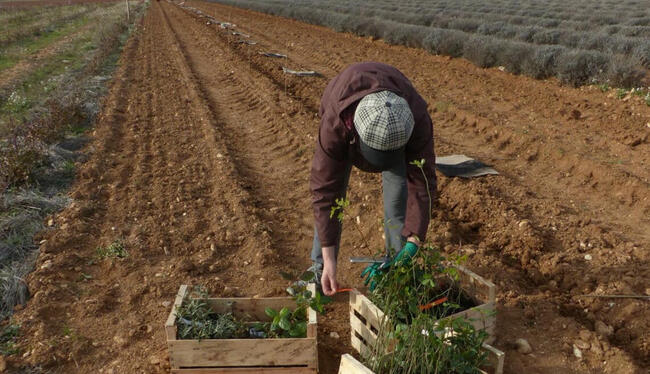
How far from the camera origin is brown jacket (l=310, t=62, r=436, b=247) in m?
2.46

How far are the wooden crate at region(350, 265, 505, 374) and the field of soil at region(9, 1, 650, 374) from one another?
10.2 inches

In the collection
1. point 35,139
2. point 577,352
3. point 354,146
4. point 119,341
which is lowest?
point 119,341

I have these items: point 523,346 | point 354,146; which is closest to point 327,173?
point 354,146

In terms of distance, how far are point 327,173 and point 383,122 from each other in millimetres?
554

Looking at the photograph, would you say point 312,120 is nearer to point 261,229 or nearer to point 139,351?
point 261,229

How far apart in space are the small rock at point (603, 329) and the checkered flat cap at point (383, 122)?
2034mm

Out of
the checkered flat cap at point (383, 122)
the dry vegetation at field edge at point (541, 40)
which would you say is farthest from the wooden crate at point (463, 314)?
the dry vegetation at field edge at point (541, 40)

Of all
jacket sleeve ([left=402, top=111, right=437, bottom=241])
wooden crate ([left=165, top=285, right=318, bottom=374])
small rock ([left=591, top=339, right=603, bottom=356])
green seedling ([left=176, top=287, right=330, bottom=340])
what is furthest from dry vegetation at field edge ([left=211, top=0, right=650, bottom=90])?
wooden crate ([left=165, top=285, right=318, bottom=374])

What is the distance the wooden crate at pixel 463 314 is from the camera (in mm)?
→ 2602

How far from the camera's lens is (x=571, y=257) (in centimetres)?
393

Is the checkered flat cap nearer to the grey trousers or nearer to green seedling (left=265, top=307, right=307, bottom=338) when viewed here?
the grey trousers

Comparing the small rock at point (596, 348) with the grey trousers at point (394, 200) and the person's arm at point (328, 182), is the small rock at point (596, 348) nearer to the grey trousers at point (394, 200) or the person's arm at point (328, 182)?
the grey trousers at point (394, 200)

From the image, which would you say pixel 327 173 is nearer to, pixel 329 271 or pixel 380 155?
pixel 380 155

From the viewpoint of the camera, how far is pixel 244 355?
2.54 metres
